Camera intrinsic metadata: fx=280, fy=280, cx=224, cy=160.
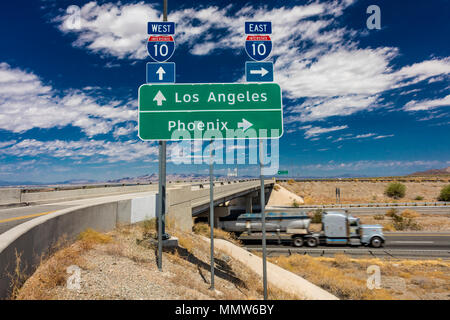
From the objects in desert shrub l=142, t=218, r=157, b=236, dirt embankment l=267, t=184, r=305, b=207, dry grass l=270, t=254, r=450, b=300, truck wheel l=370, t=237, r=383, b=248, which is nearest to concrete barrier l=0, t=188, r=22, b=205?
desert shrub l=142, t=218, r=157, b=236

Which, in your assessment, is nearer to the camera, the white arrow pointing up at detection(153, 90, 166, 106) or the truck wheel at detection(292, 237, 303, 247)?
the white arrow pointing up at detection(153, 90, 166, 106)

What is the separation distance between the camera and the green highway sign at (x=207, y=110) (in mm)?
7062

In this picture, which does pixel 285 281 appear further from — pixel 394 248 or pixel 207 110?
pixel 394 248

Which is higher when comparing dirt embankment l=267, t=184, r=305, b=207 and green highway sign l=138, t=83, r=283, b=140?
green highway sign l=138, t=83, r=283, b=140

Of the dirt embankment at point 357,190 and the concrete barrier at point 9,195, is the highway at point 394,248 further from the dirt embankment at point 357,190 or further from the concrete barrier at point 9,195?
the dirt embankment at point 357,190

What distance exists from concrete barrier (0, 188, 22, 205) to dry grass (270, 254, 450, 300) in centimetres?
1687

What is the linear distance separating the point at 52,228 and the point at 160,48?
209 inches

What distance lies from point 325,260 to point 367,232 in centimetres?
737

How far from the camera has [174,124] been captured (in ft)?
24.5

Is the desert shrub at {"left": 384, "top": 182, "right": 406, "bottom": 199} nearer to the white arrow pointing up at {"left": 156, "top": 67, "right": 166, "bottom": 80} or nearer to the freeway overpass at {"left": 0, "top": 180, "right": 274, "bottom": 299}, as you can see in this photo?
the freeway overpass at {"left": 0, "top": 180, "right": 274, "bottom": 299}

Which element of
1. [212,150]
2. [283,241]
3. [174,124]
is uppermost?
[174,124]

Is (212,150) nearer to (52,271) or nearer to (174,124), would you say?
(174,124)

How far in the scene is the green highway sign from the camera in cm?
706

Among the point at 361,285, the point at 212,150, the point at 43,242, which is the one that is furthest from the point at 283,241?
the point at 43,242
